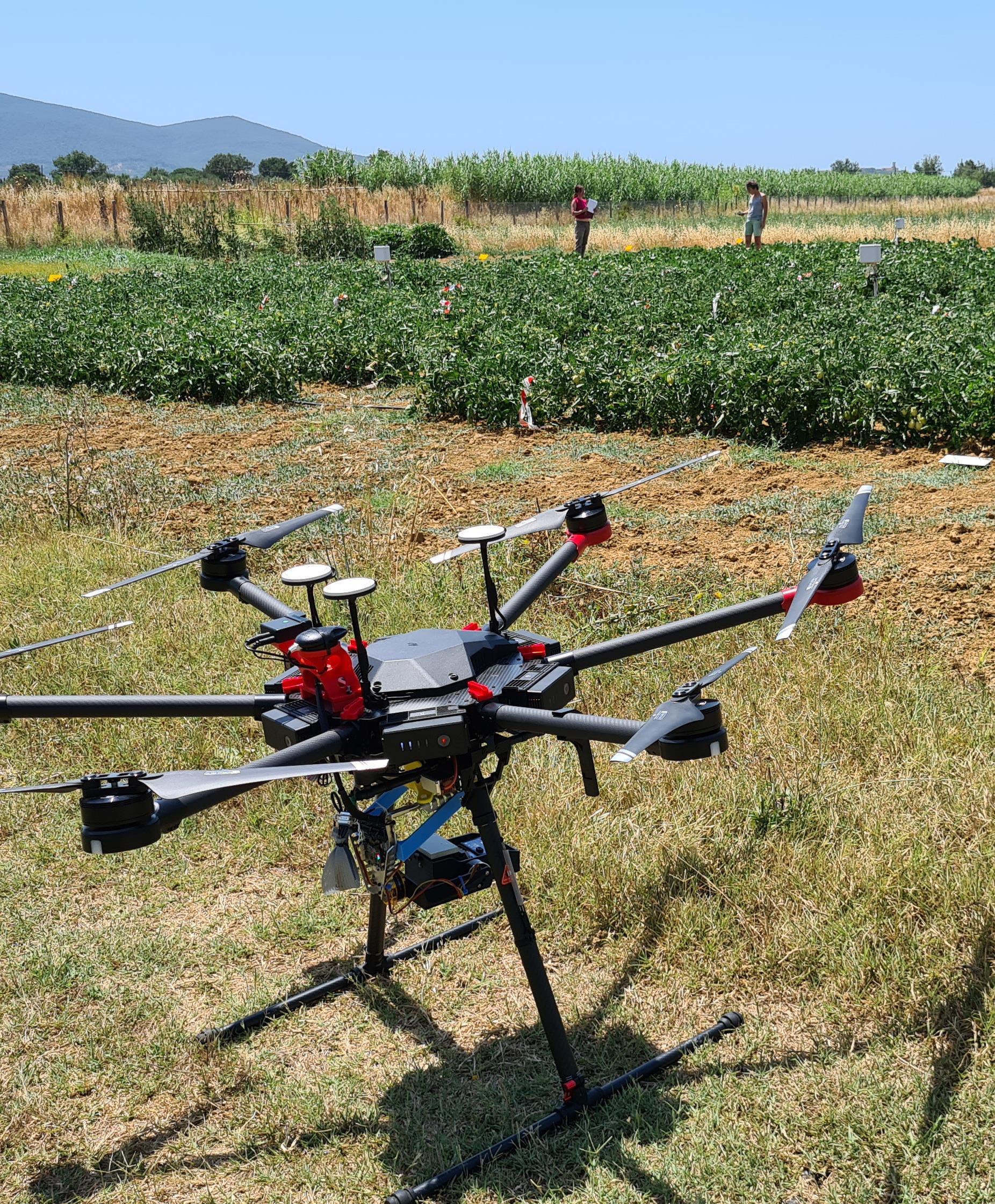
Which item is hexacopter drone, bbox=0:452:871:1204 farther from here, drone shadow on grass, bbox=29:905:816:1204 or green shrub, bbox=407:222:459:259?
green shrub, bbox=407:222:459:259

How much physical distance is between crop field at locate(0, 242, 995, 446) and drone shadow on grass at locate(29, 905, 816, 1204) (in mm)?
6501

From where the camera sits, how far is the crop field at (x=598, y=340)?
912 cm

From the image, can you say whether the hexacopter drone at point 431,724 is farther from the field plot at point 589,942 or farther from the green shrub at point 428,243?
the green shrub at point 428,243

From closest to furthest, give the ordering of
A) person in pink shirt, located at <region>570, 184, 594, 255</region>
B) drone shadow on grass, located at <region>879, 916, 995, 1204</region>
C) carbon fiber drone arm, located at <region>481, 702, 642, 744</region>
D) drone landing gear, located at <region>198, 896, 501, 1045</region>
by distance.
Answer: carbon fiber drone arm, located at <region>481, 702, 642, 744</region>, drone shadow on grass, located at <region>879, 916, 995, 1204</region>, drone landing gear, located at <region>198, 896, 501, 1045</region>, person in pink shirt, located at <region>570, 184, 594, 255</region>

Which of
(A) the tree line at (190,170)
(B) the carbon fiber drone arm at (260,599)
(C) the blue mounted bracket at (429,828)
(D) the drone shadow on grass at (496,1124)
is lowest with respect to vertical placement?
(D) the drone shadow on grass at (496,1124)

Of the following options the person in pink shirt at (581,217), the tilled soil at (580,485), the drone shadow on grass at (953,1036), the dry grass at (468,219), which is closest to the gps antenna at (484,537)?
the drone shadow on grass at (953,1036)

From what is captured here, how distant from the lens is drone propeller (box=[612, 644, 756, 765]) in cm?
190

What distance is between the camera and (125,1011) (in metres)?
3.48

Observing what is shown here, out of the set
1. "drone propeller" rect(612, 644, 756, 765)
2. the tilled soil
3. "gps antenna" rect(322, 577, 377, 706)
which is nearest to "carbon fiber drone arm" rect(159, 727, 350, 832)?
"gps antenna" rect(322, 577, 377, 706)

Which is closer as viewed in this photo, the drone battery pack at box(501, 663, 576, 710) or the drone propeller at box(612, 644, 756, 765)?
the drone propeller at box(612, 644, 756, 765)

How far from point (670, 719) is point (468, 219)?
131 ft

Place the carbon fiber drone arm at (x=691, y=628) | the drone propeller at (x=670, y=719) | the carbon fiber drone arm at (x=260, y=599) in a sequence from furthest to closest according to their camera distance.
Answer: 1. the carbon fiber drone arm at (x=260, y=599)
2. the carbon fiber drone arm at (x=691, y=628)
3. the drone propeller at (x=670, y=719)

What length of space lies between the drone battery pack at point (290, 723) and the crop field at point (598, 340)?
23.0 feet

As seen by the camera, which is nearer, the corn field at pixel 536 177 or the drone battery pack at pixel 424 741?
the drone battery pack at pixel 424 741
